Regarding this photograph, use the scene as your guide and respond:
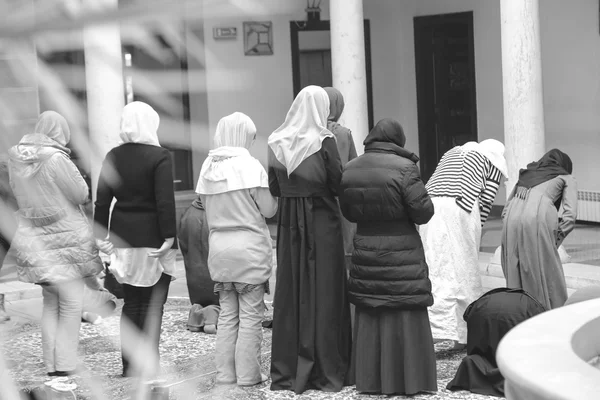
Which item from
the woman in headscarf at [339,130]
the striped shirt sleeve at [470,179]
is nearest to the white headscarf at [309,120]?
the woman in headscarf at [339,130]

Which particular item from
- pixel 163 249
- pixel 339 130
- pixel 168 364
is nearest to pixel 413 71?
pixel 339 130

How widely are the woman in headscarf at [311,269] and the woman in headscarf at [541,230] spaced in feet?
3.85

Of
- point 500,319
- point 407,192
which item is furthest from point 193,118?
point 500,319

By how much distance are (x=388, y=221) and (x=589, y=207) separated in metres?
6.28

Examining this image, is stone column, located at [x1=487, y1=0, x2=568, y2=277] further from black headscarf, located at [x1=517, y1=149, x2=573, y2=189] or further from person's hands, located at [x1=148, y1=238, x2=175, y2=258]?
person's hands, located at [x1=148, y1=238, x2=175, y2=258]

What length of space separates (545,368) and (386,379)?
11.9ft

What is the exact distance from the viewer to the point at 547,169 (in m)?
5.68

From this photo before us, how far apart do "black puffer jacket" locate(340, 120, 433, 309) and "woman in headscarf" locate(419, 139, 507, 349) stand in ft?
3.10

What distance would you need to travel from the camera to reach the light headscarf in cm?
54

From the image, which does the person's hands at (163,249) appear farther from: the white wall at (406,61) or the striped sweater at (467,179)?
the white wall at (406,61)

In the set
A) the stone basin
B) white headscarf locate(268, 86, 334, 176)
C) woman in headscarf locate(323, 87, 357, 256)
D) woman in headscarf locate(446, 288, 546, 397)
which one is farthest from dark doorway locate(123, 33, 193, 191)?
woman in headscarf locate(323, 87, 357, 256)

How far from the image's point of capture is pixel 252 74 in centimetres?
51

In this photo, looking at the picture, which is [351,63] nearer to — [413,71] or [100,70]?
[413,71]

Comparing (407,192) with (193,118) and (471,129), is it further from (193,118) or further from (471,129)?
(471,129)
